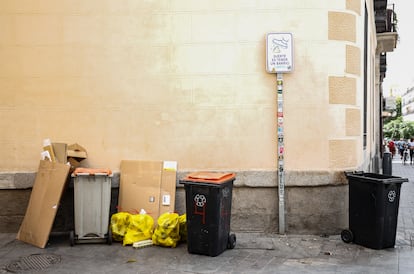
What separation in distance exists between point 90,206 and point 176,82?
85.5 inches

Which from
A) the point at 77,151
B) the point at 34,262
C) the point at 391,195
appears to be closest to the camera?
the point at 34,262

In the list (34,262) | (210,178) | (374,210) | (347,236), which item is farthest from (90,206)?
(374,210)

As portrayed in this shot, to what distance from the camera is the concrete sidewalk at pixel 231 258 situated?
4996mm

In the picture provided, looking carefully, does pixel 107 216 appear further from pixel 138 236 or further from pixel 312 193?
pixel 312 193

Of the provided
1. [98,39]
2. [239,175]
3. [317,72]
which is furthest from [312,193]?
[98,39]

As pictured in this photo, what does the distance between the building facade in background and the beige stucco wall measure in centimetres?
2

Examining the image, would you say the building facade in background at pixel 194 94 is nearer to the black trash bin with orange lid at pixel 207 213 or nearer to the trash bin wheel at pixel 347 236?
the trash bin wheel at pixel 347 236

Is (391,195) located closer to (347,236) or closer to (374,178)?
(374,178)

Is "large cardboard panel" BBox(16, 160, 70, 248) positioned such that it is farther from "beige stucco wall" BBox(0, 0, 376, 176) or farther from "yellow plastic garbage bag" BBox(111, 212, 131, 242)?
"yellow plastic garbage bag" BBox(111, 212, 131, 242)

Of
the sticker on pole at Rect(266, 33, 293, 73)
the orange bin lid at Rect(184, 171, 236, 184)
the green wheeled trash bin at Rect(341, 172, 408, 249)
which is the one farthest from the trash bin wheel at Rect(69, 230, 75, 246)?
the green wheeled trash bin at Rect(341, 172, 408, 249)

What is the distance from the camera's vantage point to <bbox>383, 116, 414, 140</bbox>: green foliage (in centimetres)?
8188

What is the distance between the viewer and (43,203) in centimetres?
602

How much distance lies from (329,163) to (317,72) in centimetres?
136

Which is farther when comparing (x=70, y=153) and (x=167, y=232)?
(x=70, y=153)
